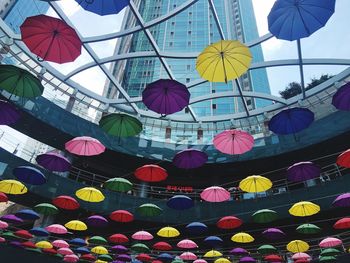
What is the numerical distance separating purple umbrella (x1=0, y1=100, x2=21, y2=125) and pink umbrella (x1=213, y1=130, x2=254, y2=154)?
7209mm

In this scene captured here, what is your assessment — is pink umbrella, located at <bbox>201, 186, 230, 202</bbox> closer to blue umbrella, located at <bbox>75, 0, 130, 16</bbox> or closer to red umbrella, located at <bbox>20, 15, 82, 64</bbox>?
red umbrella, located at <bbox>20, 15, 82, 64</bbox>

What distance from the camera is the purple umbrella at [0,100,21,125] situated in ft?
34.3

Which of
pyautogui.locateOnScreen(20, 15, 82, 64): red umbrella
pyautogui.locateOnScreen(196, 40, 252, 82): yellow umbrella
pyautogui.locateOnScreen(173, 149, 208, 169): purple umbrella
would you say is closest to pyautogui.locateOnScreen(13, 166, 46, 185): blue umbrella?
pyautogui.locateOnScreen(173, 149, 208, 169): purple umbrella

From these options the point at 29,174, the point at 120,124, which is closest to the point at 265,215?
the point at 120,124

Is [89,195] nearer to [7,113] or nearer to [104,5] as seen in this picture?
[7,113]

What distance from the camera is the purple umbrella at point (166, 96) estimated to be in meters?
10.2

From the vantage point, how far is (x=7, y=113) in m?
10.7

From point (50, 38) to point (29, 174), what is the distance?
287 inches

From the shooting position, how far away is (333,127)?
21.2 m

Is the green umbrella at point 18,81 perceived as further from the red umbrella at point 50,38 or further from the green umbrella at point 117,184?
the green umbrella at point 117,184

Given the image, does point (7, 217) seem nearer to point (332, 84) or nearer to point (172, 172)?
point (172, 172)

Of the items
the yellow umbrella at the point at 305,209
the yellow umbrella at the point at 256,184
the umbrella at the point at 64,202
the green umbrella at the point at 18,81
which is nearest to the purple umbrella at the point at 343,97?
the yellow umbrella at the point at 256,184

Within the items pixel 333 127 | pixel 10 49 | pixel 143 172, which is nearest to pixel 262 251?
pixel 143 172

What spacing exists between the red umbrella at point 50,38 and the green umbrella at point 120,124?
2.74 meters
